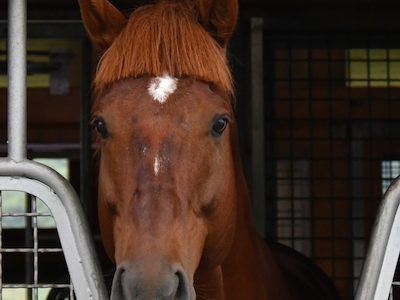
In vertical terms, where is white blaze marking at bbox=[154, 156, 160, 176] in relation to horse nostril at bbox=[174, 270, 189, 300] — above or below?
above

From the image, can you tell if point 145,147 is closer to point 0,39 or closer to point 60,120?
point 0,39

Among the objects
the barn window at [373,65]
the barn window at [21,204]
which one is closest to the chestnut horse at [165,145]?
the barn window at [373,65]

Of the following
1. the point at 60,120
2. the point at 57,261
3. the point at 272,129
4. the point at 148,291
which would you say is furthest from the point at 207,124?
the point at 57,261

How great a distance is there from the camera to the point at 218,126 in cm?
247

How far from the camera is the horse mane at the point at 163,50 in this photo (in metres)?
2.45

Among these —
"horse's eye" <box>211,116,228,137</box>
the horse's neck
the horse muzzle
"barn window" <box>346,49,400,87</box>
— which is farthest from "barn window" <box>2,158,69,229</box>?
the horse muzzle

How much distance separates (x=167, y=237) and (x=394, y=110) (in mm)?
5113

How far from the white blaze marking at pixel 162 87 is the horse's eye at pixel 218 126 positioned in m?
0.15

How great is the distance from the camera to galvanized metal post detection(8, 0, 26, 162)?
2.45m

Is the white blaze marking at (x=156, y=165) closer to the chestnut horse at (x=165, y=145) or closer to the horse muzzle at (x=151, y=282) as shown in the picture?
the chestnut horse at (x=165, y=145)

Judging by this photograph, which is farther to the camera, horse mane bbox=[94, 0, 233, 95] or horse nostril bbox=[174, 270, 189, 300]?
horse mane bbox=[94, 0, 233, 95]

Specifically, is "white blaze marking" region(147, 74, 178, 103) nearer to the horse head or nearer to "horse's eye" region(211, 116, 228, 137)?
the horse head

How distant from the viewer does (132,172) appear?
2326 millimetres

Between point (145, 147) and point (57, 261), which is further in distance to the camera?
point (57, 261)
